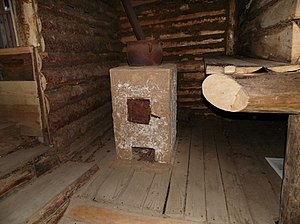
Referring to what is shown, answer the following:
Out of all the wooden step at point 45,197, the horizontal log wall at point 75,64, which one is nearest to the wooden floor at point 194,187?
the wooden step at point 45,197

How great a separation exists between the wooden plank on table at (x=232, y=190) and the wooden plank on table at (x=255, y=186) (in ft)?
0.19

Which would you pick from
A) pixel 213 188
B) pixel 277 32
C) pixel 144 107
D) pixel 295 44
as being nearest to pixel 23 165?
pixel 144 107

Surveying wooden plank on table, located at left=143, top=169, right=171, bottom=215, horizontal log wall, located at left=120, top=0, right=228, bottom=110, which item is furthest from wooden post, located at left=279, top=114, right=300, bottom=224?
horizontal log wall, located at left=120, top=0, right=228, bottom=110

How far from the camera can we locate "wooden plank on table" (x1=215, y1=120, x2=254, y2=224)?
2182 mm

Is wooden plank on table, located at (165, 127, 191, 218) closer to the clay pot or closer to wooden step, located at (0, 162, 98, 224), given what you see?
wooden step, located at (0, 162, 98, 224)

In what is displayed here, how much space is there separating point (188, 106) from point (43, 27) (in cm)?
417

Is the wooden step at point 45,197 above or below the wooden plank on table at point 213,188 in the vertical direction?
above

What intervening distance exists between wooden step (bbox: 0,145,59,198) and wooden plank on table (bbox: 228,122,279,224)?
2.84m

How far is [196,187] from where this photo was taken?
268 centimetres

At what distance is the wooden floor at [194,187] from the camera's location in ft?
7.36

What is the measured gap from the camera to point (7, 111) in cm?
335

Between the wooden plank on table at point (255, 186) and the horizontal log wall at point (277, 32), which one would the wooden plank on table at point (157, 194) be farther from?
the horizontal log wall at point (277, 32)

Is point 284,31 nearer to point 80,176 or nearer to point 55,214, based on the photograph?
point 80,176

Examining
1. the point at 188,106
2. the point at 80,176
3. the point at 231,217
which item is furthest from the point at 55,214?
the point at 188,106
